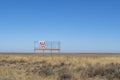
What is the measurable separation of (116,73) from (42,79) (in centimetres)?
540

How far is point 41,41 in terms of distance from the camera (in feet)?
201

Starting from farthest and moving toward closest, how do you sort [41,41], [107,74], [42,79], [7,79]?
[41,41]
[107,74]
[42,79]
[7,79]

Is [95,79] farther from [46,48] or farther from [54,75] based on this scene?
[46,48]

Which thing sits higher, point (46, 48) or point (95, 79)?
point (46, 48)

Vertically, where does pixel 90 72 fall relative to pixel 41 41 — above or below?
below

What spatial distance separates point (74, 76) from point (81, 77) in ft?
1.67

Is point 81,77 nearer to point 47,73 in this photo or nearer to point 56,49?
point 47,73

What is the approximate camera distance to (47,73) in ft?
73.4

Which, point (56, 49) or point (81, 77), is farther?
point (56, 49)

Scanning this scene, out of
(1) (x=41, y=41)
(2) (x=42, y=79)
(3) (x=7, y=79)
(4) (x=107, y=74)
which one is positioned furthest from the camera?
(1) (x=41, y=41)

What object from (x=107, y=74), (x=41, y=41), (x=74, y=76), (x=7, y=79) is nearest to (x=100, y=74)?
(x=107, y=74)

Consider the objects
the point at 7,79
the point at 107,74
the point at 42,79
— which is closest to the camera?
the point at 7,79

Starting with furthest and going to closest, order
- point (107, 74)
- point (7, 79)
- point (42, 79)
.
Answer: point (107, 74)
point (42, 79)
point (7, 79)

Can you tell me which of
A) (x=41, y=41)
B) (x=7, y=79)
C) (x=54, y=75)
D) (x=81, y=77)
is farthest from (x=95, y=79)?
(x=41, y=41)
